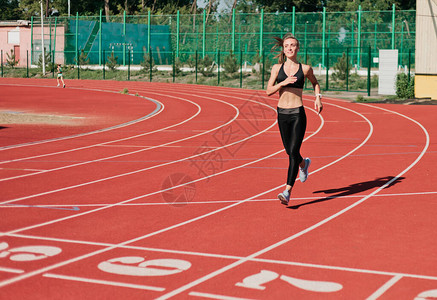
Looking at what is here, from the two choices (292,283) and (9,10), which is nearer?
(292,283)

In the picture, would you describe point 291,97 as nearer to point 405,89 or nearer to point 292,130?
point 292,130

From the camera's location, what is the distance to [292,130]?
29.1 ft

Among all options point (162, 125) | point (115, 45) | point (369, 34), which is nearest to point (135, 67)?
point (115, 45)

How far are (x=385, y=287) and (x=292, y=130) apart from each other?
3606 millimetres

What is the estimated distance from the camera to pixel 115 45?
62.2 metres

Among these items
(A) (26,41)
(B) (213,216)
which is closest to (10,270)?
(B) (213,216)

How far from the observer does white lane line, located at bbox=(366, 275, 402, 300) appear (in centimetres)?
534

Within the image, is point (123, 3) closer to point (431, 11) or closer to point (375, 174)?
point (431, 11)

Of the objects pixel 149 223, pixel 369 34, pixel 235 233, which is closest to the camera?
pixel 235 233

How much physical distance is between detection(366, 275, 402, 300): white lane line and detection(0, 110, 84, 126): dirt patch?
1665 cm

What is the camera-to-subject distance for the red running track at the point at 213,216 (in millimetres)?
5766

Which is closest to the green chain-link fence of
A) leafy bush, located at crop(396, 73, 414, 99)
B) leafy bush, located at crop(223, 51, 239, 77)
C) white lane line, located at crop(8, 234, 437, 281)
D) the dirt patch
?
leafy bush, located at crop(223, 51, 239, 77)

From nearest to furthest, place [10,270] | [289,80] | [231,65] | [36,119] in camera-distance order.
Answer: [10,270], [289,80], [36,119], [231,65]

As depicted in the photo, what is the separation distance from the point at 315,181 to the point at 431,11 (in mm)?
21934
